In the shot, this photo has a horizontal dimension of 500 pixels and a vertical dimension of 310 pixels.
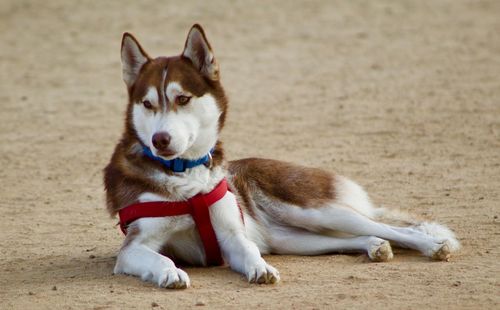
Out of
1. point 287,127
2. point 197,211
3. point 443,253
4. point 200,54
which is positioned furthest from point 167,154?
point 287,127

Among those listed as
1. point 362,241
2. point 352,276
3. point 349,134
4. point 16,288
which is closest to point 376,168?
point 349,134

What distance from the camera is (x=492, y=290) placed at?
18.3 ft

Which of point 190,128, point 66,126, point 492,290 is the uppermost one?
point 190,128

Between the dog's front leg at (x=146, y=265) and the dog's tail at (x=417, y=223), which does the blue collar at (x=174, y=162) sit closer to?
the dog's front leg at (x=146, y=265)

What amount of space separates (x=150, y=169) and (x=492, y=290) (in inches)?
87.9

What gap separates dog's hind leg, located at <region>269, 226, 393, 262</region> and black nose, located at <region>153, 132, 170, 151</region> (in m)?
1.30

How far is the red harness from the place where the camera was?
6168 mm

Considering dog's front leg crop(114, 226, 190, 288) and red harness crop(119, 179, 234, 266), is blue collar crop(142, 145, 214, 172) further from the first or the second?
dog's front leg crop(114, 226, 190, 288)

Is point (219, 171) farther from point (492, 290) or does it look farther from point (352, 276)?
point (492, 290)

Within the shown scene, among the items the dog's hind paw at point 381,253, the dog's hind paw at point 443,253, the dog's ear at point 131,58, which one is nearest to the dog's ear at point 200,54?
the dog's ear at point 131,58

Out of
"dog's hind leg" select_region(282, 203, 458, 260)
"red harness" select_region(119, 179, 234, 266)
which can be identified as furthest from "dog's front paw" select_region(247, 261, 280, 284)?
"dog's hind leg" select_region(282, 203, 458, 260)

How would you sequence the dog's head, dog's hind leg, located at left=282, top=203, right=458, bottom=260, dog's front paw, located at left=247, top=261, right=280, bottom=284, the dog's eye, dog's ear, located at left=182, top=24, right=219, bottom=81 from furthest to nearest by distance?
1. dog's hind leg, located at left=282, top=203, right=458, bottom=260
2. dog's ear, located at left=182, top=24, right=219, bottom=81
3. the dog's eye
4. the dog's head
5. dog's front paw, located at left=247, top=261, right=280, bottom=284

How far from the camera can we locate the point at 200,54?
645 cm

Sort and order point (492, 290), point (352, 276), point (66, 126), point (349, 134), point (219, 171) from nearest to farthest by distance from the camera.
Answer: point (492, 290)
point (352, 276)
point (219, 171)
point (349, 134)
point (66, 126)
